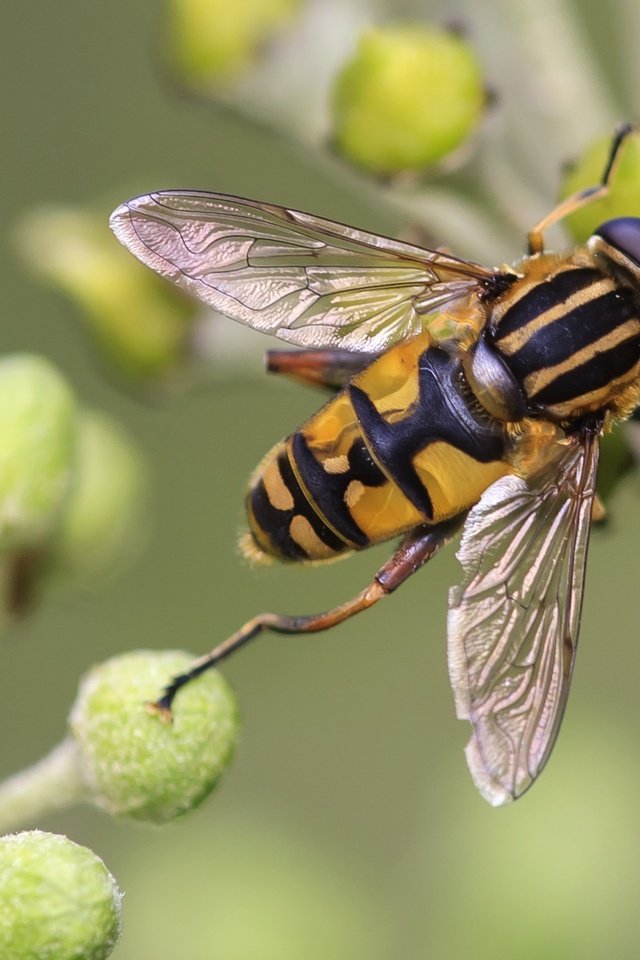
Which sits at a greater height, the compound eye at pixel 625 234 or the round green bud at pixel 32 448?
the round green bud at pixel 32 448

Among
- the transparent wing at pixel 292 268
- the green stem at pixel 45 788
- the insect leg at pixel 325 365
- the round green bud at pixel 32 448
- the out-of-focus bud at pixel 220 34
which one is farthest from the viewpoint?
the out-of-focus bud at pixel 220 34

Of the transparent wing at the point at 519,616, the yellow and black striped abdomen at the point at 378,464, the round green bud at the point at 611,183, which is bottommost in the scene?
the transparent wing at the point at 519,616

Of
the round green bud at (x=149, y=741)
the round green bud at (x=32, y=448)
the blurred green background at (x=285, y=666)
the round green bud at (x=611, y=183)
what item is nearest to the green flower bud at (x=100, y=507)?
the blurred green background at (x=285, y=666)

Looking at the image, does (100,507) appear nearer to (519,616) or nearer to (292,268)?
(292,268)

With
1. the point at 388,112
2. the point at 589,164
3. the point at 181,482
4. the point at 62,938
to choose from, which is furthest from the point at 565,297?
the point at 181,482

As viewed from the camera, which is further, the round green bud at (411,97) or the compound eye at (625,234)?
the round green bud at (411,97)

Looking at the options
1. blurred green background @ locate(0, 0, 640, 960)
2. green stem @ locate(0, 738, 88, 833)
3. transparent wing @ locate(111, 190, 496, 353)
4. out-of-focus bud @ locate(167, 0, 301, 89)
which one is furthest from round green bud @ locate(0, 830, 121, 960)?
out-of-focus bud @ locate(167, 0, 301, 89)

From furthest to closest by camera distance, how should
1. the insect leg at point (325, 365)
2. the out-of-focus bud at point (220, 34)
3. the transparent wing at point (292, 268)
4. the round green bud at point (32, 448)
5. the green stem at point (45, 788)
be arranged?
the out-of-focus bud at point (220, 34) < the insect leg at point (325, 365) < the transparent wing at point (292, 268) < the round green bud at point (32, 448) < the green stem at point (45, 788)

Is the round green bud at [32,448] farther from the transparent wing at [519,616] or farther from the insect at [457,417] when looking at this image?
the transparent wing at [519,616]

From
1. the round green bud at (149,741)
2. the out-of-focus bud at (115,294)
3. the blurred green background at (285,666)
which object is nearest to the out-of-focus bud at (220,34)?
the blurred green background at (285,666)

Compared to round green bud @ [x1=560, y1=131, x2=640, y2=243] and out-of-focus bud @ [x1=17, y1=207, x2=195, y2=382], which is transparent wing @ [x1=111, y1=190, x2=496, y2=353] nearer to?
round green bud @ [x1=560, y1=131, x2=640, y2=243]
